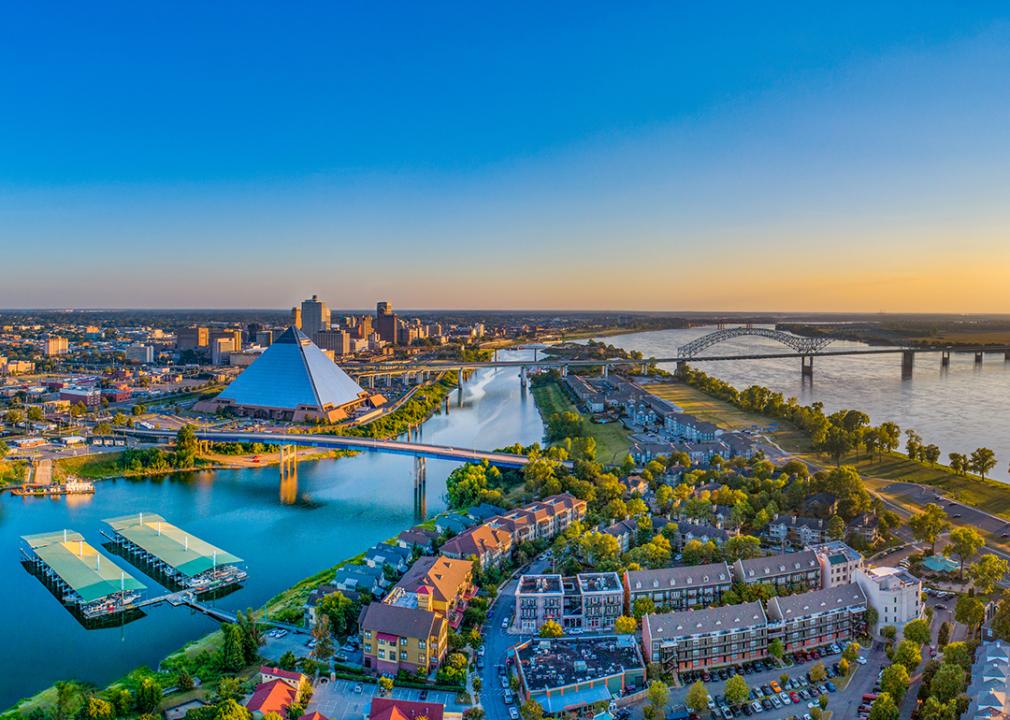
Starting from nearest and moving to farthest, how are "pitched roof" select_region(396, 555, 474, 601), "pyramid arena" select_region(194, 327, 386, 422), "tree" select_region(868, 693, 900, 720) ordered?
"tree" select_region(868, 693, 900, 720)
"pitched roof" select_region(396, 555, 474, 601)
"pyramid arena" select_region(194, 327, 386, 422)

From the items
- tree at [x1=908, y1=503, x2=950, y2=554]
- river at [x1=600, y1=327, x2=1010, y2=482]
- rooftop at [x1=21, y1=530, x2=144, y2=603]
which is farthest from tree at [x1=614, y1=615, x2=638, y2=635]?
river at [x1=600, y1=327, x2=1010, y2=482]

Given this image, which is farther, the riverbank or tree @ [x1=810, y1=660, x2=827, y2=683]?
the riverbank

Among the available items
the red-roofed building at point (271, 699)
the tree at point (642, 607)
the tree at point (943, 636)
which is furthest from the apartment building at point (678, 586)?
the red-roofed building at point (271, 699)

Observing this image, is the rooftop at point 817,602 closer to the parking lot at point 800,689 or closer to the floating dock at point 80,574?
the parking lot at point 800,689

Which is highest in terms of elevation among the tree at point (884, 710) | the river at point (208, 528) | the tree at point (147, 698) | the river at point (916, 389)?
the river at point (916, 389)

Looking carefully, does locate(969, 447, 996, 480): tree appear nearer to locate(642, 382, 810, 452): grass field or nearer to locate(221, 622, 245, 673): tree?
locate(642, 382, 810, 452): grass field

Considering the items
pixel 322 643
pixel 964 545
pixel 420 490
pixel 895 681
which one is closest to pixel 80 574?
pixel 322 643
